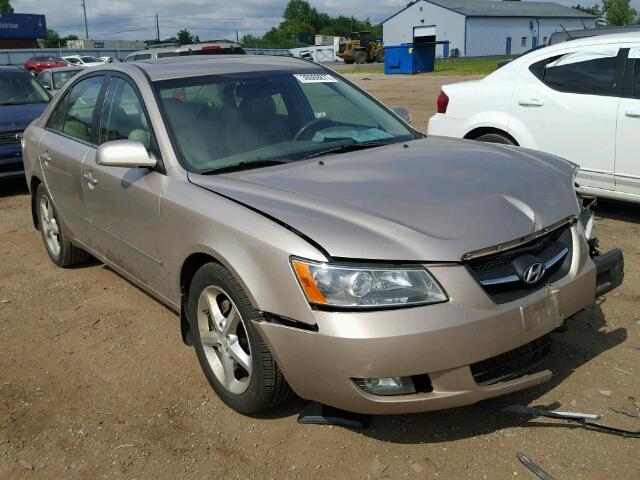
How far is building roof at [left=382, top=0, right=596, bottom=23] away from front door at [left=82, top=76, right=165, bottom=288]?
203 feet

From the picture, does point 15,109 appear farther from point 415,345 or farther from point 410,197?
point 415,345

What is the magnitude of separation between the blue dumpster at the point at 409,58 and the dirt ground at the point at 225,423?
103 feet

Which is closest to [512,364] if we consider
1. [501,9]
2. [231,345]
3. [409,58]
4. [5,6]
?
[231,345]

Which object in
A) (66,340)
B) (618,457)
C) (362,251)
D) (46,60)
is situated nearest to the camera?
(362,251)

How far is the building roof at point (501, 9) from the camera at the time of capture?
63688 millimetres

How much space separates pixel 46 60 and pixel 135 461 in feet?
149

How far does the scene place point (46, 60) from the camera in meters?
43.3

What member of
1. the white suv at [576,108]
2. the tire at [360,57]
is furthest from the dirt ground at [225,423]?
the tire at [360,57]

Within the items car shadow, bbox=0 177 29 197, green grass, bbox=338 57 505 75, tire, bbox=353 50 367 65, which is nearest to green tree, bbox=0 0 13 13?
tire, bbox=353 50 367 65

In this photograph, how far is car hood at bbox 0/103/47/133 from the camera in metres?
8.82

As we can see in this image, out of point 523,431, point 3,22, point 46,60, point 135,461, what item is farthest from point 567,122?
point 3,22

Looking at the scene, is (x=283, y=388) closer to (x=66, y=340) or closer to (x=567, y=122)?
(x=66, y=340)

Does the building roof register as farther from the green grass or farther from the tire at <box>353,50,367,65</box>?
the green grass

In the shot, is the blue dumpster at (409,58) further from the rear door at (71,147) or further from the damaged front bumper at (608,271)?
the damaged front bumper at (608,271)
